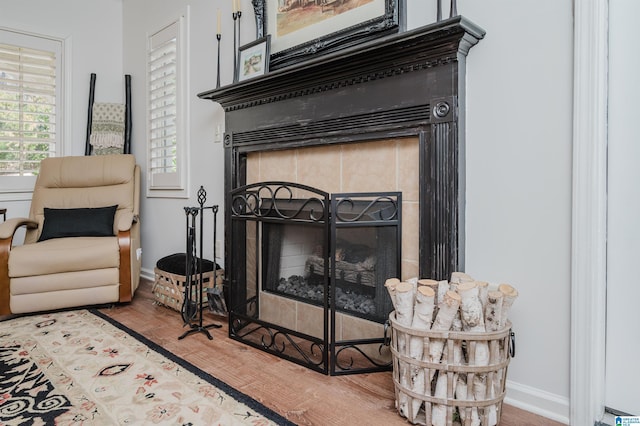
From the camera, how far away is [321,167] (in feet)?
6.83

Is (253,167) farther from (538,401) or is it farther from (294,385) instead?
(538,401)

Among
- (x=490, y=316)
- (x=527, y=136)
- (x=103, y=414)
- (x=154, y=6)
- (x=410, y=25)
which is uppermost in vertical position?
(x=154, y=6)

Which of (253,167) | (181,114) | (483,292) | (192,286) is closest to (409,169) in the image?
(483,292)

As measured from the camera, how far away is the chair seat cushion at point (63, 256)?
2.39 meters

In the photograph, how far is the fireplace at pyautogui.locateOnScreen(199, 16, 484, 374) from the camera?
1.54m

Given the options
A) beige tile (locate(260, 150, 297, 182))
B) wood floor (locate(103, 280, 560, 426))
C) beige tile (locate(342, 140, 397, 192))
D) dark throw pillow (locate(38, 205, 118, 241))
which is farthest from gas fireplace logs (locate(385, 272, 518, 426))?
dark throw pillow (locate(38, 205, 118, 241))

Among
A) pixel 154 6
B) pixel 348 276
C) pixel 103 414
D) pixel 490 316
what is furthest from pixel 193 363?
pixel 154 6

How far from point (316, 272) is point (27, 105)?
3287 mm

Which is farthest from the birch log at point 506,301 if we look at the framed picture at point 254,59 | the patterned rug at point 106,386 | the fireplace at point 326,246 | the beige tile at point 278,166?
the framed picture at point 254,59

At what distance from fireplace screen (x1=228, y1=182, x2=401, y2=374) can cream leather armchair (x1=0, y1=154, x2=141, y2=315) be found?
1.00 m

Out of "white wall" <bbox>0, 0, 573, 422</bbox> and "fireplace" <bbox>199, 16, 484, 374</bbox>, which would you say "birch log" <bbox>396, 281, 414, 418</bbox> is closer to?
"fireplace" <bbox>199, 16, 484, 374</bbox>

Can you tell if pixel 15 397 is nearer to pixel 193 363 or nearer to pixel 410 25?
pixel 193 363

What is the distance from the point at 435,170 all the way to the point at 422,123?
206mm

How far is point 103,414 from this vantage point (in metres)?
1.40
